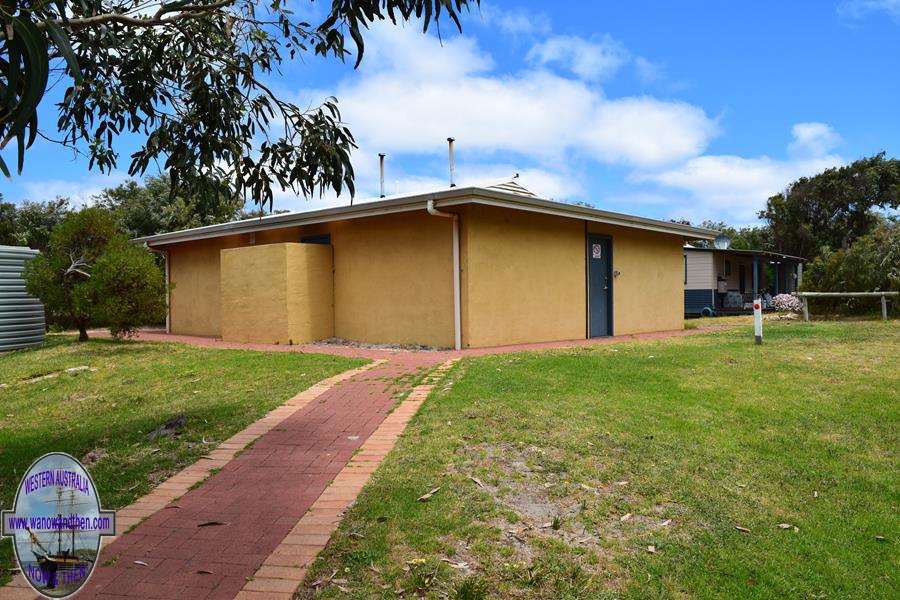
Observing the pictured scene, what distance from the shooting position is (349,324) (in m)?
13.3

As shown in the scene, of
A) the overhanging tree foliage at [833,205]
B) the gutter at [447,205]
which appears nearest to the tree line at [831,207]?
the overhanging tree foliage at [833,205]

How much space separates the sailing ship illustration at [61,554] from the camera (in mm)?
1792

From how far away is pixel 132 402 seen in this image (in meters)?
7.61

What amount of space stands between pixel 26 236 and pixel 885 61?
2958cm

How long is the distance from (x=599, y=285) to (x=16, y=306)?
44.9 ft

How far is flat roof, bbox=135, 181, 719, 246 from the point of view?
418 inches

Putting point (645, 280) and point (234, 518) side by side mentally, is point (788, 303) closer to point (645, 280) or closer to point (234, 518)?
point (645, 280)

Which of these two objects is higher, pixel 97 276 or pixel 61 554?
pixel 97 276

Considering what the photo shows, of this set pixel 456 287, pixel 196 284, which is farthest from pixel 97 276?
pixel 456 287

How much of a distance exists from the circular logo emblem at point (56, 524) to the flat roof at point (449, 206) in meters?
8.96

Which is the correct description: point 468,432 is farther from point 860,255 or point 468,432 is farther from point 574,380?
point 860,255

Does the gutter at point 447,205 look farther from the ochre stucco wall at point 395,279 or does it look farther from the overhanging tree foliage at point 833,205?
the overhanging tree foliage at point 833,205

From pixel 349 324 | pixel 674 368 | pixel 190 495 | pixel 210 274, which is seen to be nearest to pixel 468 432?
pixel 190 495

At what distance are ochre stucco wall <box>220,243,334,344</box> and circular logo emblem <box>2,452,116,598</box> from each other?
1099 cm
